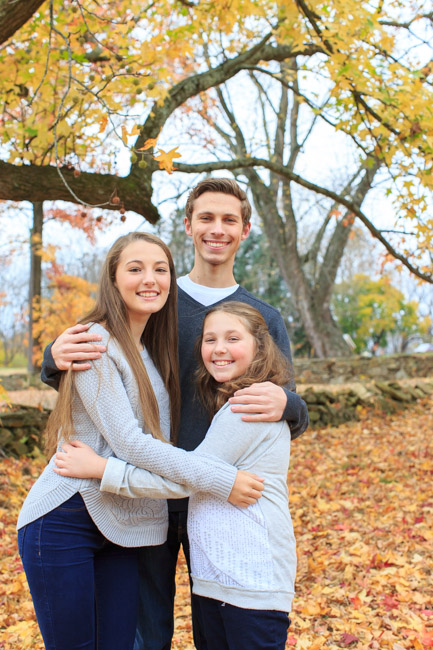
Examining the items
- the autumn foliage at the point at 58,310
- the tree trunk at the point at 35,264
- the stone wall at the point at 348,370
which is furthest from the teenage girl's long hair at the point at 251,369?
the stone wall at the point at 348,370

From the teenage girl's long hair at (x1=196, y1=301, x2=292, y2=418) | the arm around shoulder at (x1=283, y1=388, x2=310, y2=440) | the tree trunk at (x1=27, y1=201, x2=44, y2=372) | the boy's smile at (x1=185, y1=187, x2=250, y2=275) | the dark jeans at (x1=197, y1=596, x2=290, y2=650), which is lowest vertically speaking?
the dark jeans at (x1=197, y1=596, x2=290, y2=650)

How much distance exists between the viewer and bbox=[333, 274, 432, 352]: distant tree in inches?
971

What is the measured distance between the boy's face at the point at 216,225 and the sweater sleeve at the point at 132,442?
0.75 m

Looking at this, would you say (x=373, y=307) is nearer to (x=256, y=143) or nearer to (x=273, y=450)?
(x=256, y=143)

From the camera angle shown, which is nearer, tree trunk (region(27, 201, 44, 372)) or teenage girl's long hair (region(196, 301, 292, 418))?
teenage girl's long hair (region(196, 301, 292, 418))

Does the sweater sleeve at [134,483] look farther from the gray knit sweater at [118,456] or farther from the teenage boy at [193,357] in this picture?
the teenage boy at [193,357]

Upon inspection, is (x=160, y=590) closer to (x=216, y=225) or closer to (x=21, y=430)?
(x=216, y=225)

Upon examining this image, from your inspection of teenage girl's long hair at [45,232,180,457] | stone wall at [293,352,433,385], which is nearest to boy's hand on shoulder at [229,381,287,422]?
teenage girl's long hair at [45,232,180,457]

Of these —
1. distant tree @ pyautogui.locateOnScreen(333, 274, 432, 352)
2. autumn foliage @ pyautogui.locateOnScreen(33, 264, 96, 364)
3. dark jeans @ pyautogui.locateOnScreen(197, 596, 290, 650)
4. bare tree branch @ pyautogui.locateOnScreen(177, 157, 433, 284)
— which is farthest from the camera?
distant tree @ pyautogui.locateOnScreen(333, 274, 432, 352)

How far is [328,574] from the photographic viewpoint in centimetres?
413

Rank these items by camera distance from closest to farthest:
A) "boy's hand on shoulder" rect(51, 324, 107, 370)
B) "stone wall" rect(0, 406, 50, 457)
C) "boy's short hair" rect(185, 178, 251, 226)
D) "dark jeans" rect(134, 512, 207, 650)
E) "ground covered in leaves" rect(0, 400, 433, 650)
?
"boy's hand on shoulder" rect(51, 324, 107, 370) → "dark jeans" rect(134, 512, 207, 650) → "boy's short hair" rect(185, 178, 251, 226) → "ground covered in leaves" rect(0, 400, 433, 650) → "stone wall" rect(0, 406, 50, 457)

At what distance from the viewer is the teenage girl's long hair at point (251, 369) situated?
194 cm

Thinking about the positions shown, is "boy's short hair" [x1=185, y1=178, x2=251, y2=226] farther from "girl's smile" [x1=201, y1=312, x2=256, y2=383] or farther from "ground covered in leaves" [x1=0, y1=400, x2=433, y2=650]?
"ground covered in leaves" [x1=0, y1=400, x2=433, y2=650]

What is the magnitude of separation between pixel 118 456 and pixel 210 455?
28cm
